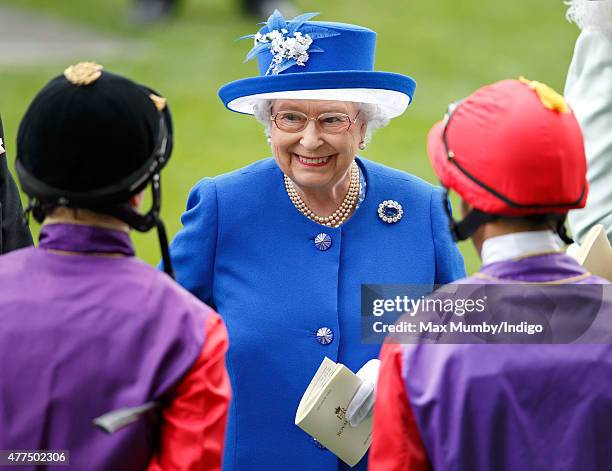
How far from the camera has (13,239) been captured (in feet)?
13.8

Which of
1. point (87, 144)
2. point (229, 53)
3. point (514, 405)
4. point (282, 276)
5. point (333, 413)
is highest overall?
point (87, 144)

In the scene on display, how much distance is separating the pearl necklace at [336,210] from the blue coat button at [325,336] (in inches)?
14.1

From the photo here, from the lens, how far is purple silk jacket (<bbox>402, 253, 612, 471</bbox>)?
296 centimetres

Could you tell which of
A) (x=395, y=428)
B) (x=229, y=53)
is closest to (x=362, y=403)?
(x=395, y=428)

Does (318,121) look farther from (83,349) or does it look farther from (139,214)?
(83,349)

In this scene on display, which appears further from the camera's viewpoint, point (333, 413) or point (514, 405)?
point (333, 413)

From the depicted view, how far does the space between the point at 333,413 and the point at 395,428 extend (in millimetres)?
591

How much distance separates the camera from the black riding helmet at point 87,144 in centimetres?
293

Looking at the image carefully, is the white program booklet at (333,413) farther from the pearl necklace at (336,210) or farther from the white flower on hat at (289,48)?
the white flower on hat at (289,48)

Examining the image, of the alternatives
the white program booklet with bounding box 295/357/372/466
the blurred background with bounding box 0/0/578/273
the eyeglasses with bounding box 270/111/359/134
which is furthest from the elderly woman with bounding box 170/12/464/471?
the blurred background with bounding box 0/0/578/273

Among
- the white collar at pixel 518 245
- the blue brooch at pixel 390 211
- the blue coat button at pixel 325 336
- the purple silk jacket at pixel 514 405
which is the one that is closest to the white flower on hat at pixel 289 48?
the blue brooch at pixel 390 211

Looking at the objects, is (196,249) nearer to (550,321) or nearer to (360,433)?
(360,433)

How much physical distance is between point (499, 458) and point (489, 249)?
1.59 ft

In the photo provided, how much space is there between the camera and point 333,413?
11.7 ft
